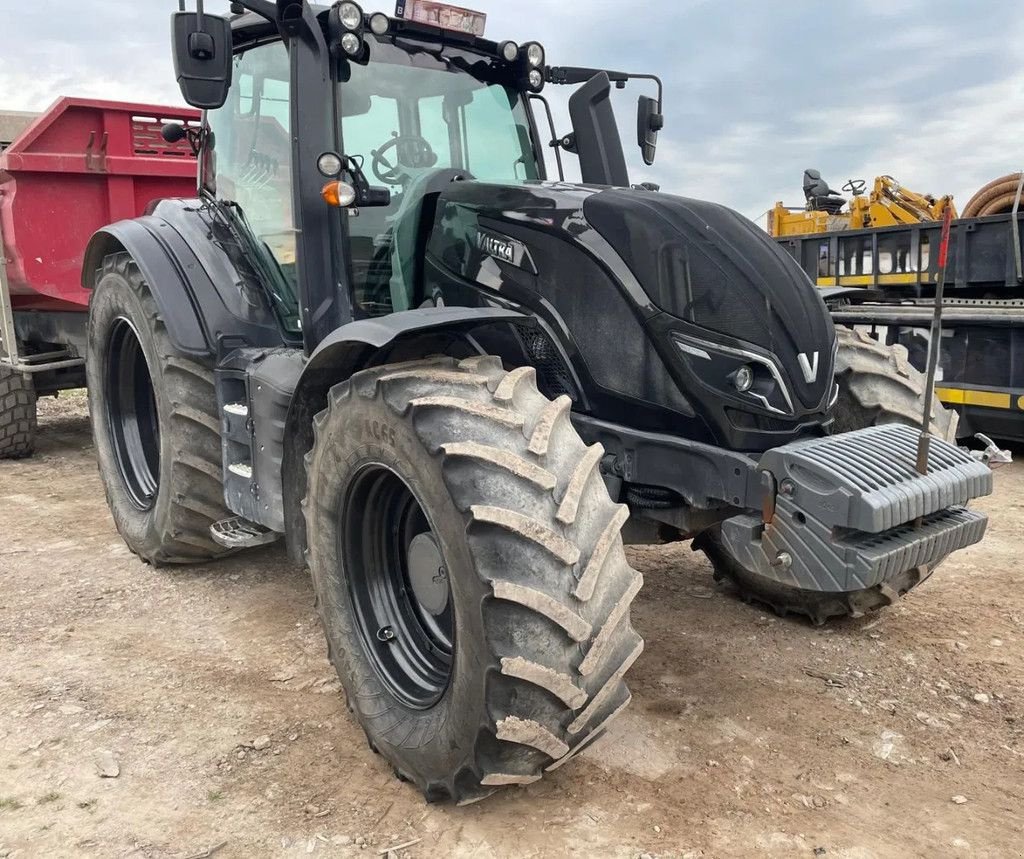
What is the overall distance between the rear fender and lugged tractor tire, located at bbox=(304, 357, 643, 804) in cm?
13

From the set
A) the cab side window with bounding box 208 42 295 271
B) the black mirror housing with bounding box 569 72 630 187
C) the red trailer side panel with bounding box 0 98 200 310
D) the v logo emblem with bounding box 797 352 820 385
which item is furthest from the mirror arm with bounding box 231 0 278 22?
the red trailer side panel with bounding box 0 98 200 310

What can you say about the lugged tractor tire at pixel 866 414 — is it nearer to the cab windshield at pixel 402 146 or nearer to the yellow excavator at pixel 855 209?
the cab windshield at pixel 402 146

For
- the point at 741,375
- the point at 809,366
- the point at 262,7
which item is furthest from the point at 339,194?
the point at 809,366

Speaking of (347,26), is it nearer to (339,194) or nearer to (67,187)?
(339,194)

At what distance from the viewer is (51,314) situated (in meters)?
6.86

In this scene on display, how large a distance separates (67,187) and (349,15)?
3.87m

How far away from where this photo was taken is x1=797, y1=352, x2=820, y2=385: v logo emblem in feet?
9.77

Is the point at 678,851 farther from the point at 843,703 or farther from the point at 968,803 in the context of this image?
the point at 843,703

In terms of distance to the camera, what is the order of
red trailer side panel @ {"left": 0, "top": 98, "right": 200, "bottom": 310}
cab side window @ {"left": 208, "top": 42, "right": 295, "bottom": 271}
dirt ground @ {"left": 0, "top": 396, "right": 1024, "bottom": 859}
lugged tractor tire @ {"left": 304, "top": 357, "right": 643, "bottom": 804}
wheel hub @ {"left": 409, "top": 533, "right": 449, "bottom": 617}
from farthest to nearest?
red trailer side panel @ {"left": 0, "top": 98, "right": 200, "bottom": 310}, cab side window @ {"left": 208, "top": 42, "right": 295, "bottom": 271}, wheel hub @ {"left": 409, "top": 533, "right": 449, "bottom": 617}, dirt ground @ {"left": 0, "top": 396, "right": 1024, "bottom": 859}, lugged tractor tire @ {"left": 304, "top": 357, "right": 643, "bottom": 804}

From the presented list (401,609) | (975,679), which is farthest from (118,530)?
(975,679)

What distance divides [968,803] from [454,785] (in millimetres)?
1493

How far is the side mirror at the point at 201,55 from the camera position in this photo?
10.4 feet

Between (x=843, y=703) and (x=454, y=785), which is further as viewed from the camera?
(x=843, y=703)

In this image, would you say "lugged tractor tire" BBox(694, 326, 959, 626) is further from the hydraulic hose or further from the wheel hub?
Result: the hydraulic hose
